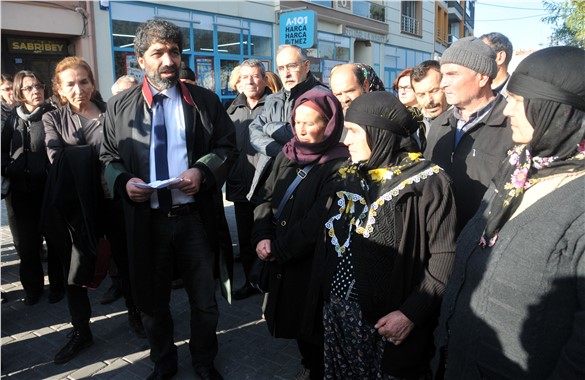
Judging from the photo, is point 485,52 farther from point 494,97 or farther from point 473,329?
point 473,329

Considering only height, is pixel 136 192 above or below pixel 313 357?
above

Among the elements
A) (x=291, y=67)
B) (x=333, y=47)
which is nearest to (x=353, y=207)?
(x=291, y=67)

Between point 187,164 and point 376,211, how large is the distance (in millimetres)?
1343

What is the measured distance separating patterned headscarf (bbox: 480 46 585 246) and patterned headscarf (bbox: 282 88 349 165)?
1083mm

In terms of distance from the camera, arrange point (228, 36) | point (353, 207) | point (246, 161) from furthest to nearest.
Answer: point (228, 36), point (246, 161), point (353, 207)

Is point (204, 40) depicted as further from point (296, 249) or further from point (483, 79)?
point (296, 249)

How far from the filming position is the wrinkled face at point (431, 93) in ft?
11.2

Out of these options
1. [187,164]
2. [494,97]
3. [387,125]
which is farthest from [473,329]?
[187,164]

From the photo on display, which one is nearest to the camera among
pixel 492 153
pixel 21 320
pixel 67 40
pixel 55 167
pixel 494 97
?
pixel 492 153

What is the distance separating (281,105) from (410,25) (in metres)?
24.8

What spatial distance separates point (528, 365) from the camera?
1468 millimetres

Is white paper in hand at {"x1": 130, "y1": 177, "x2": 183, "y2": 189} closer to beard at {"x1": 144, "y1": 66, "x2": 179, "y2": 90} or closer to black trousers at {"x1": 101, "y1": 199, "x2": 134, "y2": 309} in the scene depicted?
beard at {"x1": 144, "y1": 66, "x2": 179, "y2": 90}

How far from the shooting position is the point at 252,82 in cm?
440

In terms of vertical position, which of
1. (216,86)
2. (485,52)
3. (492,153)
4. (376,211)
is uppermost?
(216,86)
